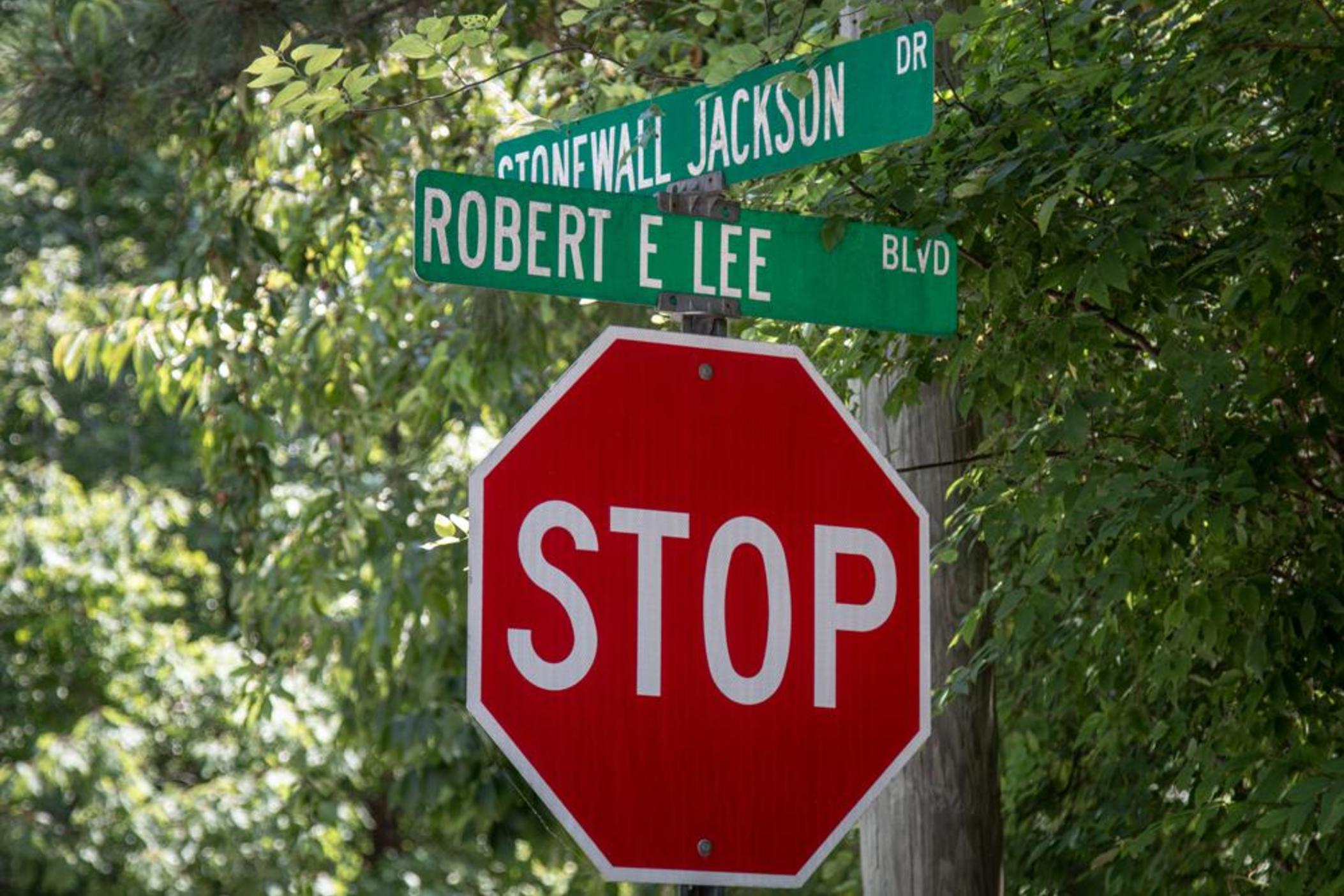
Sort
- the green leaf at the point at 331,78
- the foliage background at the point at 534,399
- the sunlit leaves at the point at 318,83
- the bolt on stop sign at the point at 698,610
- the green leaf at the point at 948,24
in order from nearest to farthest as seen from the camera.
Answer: the bolt on stop sign at the point at 698,610, the sunlit leaves at the point at 318,83, the green leaf at the point at 331,78, the green leaf at the point at 948,24, the foliage background at the point at 534,399

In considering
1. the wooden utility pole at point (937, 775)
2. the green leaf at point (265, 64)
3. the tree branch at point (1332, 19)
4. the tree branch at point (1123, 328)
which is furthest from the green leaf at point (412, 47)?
the tree branch at point (1332, 19)

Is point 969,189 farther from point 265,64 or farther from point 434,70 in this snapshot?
point 265,64

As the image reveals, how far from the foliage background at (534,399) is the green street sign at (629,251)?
1.90ft

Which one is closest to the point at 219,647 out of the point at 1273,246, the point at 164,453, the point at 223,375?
the point at 164,453

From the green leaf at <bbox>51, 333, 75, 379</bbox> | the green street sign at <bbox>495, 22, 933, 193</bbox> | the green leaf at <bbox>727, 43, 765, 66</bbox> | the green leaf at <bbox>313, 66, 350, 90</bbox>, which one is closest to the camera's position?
the green street sign at <bbox>495, 22, 933, 193</bbox>

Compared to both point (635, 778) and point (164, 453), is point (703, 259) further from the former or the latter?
point (164, 453)

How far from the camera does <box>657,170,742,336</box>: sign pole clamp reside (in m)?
3.27

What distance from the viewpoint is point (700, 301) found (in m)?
3.27

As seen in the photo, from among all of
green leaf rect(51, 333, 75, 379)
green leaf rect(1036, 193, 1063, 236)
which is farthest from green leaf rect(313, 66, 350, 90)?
green leaf rect(51, 333, 75, 379)

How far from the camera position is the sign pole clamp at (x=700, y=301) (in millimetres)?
3266

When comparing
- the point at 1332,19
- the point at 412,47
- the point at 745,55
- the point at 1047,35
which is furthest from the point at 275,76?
the point at 1332,19

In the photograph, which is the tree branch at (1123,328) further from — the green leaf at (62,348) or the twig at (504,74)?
Result: the green leaf at (62,348)

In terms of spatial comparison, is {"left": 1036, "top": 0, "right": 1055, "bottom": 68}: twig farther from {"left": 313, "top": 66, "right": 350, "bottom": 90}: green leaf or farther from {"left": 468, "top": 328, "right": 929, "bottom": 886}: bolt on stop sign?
{"left": 468, "top": 328, "right": 929, "bottom": 886}: bolt on stop sign

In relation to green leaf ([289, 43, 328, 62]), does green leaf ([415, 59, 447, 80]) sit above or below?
above
